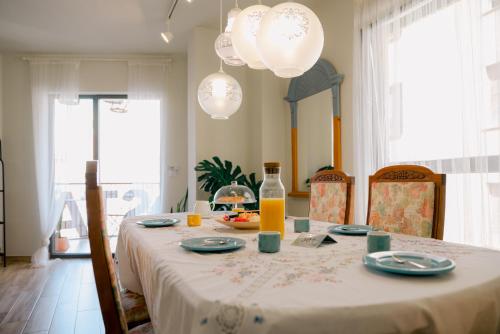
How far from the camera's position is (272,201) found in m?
1.36

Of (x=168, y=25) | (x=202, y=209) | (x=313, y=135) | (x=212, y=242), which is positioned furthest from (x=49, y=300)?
(x=168, y=25)

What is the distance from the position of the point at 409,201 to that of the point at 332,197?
0.58 meters

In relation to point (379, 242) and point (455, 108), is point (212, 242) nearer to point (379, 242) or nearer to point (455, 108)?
point (379, 242)

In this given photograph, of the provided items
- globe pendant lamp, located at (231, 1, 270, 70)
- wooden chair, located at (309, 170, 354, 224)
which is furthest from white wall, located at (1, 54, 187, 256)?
globe pendant lamp, located at (231, 1, 270, 70)

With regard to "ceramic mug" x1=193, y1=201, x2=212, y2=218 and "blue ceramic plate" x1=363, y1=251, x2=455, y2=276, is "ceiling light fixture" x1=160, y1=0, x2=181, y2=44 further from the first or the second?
"blue ceramic plate" x1=363, y1=251, x2=455, y2=276

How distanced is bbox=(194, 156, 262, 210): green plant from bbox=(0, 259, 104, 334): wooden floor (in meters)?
1.46

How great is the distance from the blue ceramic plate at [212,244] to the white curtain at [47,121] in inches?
165

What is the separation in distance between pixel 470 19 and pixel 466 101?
470mm

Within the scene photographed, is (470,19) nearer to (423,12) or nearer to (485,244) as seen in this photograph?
(423,12)

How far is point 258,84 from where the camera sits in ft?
13.6

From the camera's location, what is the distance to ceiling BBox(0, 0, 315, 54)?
3.49 m

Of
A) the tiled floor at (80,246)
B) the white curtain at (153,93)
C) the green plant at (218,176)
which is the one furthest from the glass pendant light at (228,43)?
the tiled floor at (80,246)

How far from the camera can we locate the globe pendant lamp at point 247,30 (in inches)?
69.6

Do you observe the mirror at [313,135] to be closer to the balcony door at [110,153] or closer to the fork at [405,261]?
the balcony door at [110,153]
